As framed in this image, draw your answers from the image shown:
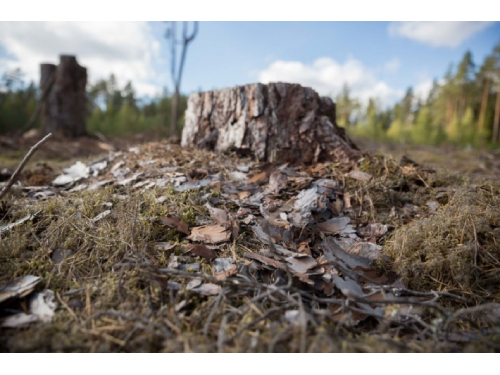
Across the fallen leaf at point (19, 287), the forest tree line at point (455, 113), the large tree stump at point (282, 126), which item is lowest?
the fallen leaf at point (19, 287)

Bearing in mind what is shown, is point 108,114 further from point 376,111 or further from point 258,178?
point 376,111

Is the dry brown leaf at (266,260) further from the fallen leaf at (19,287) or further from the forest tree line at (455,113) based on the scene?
the forest tree line at (455,113)

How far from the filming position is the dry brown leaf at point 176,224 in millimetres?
1980

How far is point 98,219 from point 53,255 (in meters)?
0.37

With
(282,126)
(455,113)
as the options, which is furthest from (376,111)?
(282,126)

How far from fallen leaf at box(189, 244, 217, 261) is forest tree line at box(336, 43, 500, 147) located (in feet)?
70.6

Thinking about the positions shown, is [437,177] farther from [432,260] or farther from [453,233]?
[432,260]

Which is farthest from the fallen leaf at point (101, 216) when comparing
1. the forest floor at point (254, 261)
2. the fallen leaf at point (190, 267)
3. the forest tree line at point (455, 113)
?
the forest tree line at point (455, 113)

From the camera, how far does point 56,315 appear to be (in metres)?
1.30

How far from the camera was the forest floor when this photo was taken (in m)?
1.25

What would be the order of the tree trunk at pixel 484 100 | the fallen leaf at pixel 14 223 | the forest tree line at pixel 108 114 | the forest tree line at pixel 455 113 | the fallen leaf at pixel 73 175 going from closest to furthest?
1. the fallen leaf at pixel 14 223
2. the fallen leaf at pixel 73 175
3. the forest tree line at pixel 108 114
4. the forest tree line at pixel 455 113
5. the tree trunk at pixel 484 100

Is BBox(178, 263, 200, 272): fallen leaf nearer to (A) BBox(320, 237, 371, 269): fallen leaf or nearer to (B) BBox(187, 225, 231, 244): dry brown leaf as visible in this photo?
(B) BBox(187, 225, 231, 244): dry brown leaf

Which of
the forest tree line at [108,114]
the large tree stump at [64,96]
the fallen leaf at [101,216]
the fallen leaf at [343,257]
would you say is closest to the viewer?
the fallen leaf at [343,257]

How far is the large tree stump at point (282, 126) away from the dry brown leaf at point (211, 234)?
4.68ft
